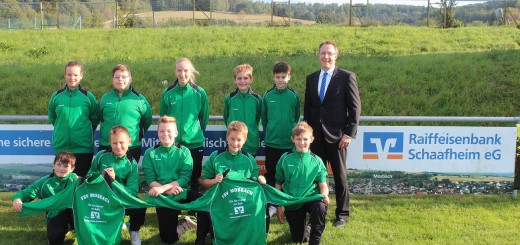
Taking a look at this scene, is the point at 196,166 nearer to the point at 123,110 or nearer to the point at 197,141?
the point at 197,141

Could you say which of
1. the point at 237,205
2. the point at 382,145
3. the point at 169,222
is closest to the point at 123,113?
the point at 169,222

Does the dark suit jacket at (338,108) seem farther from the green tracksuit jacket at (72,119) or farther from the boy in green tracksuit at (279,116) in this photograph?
the green tracksuit jacket at (72,119)

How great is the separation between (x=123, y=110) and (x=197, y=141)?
89 cm

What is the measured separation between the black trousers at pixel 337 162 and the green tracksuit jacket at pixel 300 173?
0.38 meters

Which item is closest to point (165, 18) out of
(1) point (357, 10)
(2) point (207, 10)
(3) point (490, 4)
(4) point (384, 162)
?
(2) point (207, 10)

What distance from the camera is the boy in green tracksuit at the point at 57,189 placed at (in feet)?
16.8

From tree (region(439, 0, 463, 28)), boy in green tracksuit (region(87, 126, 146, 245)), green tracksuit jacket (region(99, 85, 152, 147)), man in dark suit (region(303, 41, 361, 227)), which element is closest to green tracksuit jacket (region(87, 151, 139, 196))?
boy in green tracksuit (region(87, 126, 146, 245))

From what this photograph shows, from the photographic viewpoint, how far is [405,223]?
5.90 m

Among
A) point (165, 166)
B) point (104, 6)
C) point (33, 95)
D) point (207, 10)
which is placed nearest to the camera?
point (165, 166)

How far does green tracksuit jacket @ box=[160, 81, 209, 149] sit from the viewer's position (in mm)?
5688

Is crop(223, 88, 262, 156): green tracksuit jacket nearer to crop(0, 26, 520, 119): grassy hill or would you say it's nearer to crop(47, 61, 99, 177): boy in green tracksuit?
crop(47, 61, 99, 177): boy in green tracksuit

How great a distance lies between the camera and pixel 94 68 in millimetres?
13664

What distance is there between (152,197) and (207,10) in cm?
2137

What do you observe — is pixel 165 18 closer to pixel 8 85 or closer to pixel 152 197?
pixel 8 85
